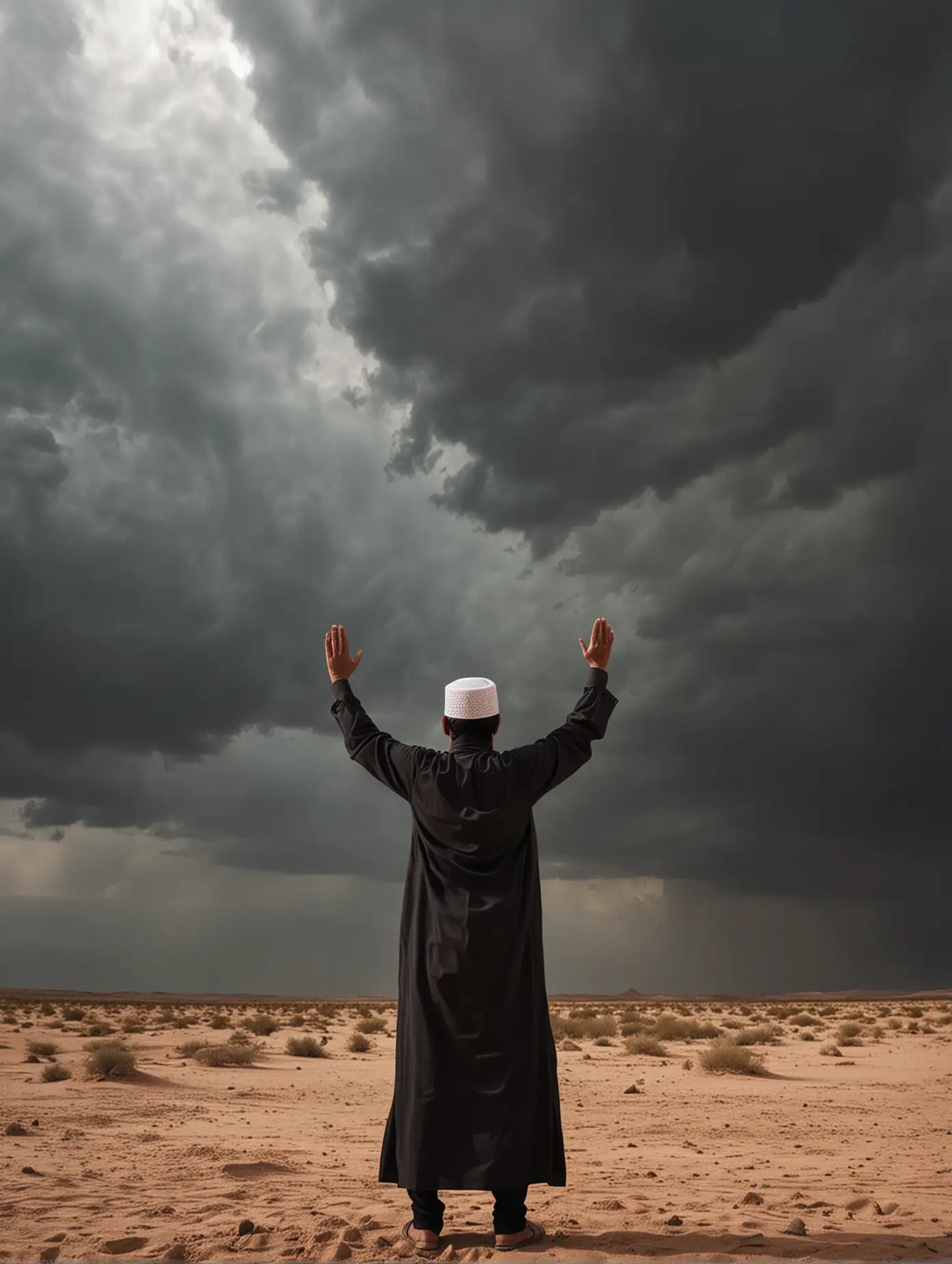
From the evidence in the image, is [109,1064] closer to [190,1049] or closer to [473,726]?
[190,1049]

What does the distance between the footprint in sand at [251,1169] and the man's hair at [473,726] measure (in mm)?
4998

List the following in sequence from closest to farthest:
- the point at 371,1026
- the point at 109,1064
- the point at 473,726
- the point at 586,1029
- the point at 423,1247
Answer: the point at 423,1247 → the point at 473,726 → the point at 109,1064 → the point at 586,1029 → the point at 371,1026

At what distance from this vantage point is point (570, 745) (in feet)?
19.9

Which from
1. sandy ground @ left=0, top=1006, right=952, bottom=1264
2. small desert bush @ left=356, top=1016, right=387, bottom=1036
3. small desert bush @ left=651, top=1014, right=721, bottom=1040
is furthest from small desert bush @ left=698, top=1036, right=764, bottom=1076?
small desert bush @ left=356, top=1016, right=387, bottom=1036

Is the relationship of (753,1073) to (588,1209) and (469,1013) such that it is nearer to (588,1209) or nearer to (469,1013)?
(588,1209)

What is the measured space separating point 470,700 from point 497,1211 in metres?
2.90

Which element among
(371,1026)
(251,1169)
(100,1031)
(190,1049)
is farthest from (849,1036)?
(251,1169)

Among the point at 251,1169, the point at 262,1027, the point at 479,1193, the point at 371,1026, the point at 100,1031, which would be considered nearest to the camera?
the point at 479,1193

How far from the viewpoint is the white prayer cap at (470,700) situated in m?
6.13

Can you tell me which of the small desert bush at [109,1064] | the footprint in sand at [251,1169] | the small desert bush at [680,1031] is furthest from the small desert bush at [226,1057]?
the footprint in sand at [251,1169]

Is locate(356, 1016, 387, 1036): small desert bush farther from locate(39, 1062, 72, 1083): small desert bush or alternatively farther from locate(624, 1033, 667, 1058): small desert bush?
locate(39, 1062, 72, 1083): small desert bush

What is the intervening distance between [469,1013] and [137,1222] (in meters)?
3.17

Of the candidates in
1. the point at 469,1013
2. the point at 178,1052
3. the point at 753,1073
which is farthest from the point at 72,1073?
the point at 469,1013

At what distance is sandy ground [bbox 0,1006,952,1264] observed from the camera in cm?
617
